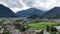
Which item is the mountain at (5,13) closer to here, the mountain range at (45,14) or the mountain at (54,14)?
the mountain range at (45,14)

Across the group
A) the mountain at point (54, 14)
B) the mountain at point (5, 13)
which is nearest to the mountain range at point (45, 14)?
the mountain at point (54, 14)

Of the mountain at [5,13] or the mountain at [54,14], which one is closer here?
the mountain at [54,14]

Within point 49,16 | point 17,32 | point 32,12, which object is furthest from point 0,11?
point 17,32

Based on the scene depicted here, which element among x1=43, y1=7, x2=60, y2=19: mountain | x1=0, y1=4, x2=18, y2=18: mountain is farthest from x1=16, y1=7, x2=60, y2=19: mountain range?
x1=0, y1=4, x2=18, y2=18: mountain

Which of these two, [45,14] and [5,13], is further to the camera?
[5,13]

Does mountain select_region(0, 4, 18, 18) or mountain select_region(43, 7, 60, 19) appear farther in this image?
mountain select_region(0, 4, 18, 18)

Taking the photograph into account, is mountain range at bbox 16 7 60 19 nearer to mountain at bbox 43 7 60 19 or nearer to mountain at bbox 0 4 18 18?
mountain at bbox 43 7 60 19

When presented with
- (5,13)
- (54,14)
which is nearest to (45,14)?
(54,14)

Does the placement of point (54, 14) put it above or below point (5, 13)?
below

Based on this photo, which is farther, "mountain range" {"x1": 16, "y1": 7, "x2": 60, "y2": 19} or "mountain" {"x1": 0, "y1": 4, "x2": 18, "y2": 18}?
"mountain" {"x1": 0, "y1": 4, "x2": 18, "y2": 18}

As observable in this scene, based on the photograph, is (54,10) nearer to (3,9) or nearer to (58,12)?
(58,12)

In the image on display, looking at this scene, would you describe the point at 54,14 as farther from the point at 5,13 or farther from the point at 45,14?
the point at 5,13
